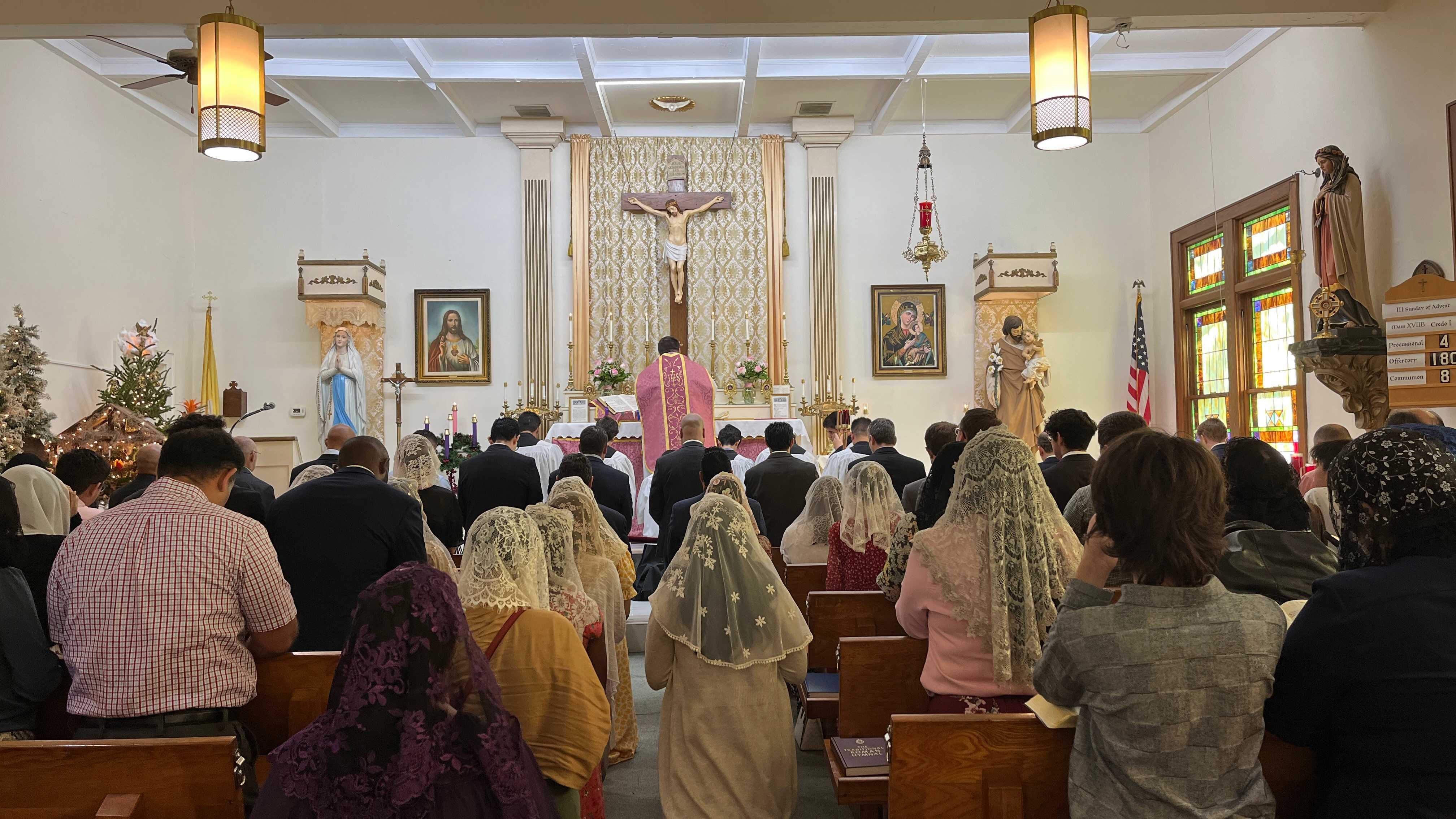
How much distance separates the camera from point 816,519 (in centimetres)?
521

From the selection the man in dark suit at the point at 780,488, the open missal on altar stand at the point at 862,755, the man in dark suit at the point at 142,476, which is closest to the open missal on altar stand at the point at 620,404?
the man in dark suit at the point at 780,488

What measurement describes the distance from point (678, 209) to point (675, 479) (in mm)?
8075

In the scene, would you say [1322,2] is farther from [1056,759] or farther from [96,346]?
[96,346]

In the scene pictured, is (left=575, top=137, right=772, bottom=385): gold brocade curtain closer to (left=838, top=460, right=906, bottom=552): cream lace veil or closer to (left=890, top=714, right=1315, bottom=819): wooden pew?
(left=838, top=460, right=906, bottom=552): cream lace veil

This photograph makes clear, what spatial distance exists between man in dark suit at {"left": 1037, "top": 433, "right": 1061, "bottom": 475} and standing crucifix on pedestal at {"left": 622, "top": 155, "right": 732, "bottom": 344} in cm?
769

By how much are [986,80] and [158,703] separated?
12177 mm

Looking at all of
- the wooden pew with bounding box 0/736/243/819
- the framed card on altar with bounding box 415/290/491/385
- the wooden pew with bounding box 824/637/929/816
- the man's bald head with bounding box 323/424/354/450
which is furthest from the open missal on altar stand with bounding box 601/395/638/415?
the wooden pew with bounding box 0/736/243/819

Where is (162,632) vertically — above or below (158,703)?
above

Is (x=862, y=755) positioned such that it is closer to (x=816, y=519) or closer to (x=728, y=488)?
(x=728, y=488)

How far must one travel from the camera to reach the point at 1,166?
10039 millimetres

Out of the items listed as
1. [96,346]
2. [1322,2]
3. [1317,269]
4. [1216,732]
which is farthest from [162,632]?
[96,346]

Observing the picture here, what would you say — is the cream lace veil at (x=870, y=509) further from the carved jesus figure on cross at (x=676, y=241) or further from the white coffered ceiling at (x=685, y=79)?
the carved jesus figure on cross at (x=676, y=241)

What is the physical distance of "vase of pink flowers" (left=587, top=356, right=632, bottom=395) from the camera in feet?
42.2

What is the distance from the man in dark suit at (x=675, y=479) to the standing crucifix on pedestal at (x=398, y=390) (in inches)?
296
